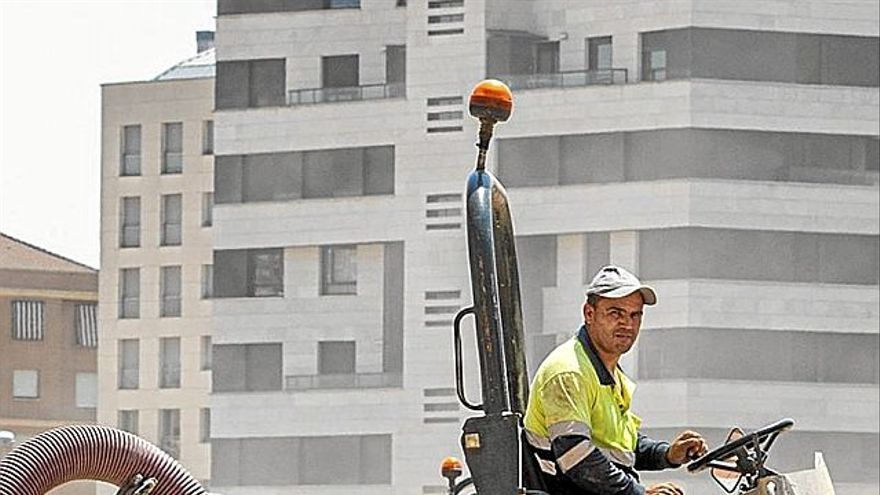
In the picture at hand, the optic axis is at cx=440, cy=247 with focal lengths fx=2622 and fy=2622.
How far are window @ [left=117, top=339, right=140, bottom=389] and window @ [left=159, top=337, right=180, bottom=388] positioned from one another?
0.56 m

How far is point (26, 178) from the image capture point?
47.6 metres

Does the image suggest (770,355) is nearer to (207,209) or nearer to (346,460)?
(346,460)

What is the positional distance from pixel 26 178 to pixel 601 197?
1092 cm

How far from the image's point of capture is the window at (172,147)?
205 ft

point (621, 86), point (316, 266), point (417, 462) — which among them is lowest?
point (417, 462)

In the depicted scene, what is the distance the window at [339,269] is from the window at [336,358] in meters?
1.34

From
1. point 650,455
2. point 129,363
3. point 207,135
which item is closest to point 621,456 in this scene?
point 650,455

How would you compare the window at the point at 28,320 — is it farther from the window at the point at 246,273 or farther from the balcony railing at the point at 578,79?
the balcony railing at the point at 578,79

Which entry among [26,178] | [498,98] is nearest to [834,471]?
[26,178]

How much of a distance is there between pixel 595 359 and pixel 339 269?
165ft

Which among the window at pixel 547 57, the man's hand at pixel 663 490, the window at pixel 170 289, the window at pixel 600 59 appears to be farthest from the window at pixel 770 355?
the man's hand at pixel 663 490

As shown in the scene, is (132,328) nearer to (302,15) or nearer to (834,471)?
(302,15)

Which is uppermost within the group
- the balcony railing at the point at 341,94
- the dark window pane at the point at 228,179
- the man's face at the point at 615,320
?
the balcony railing at the point at 341,94

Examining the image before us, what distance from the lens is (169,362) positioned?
6147 centimetres
